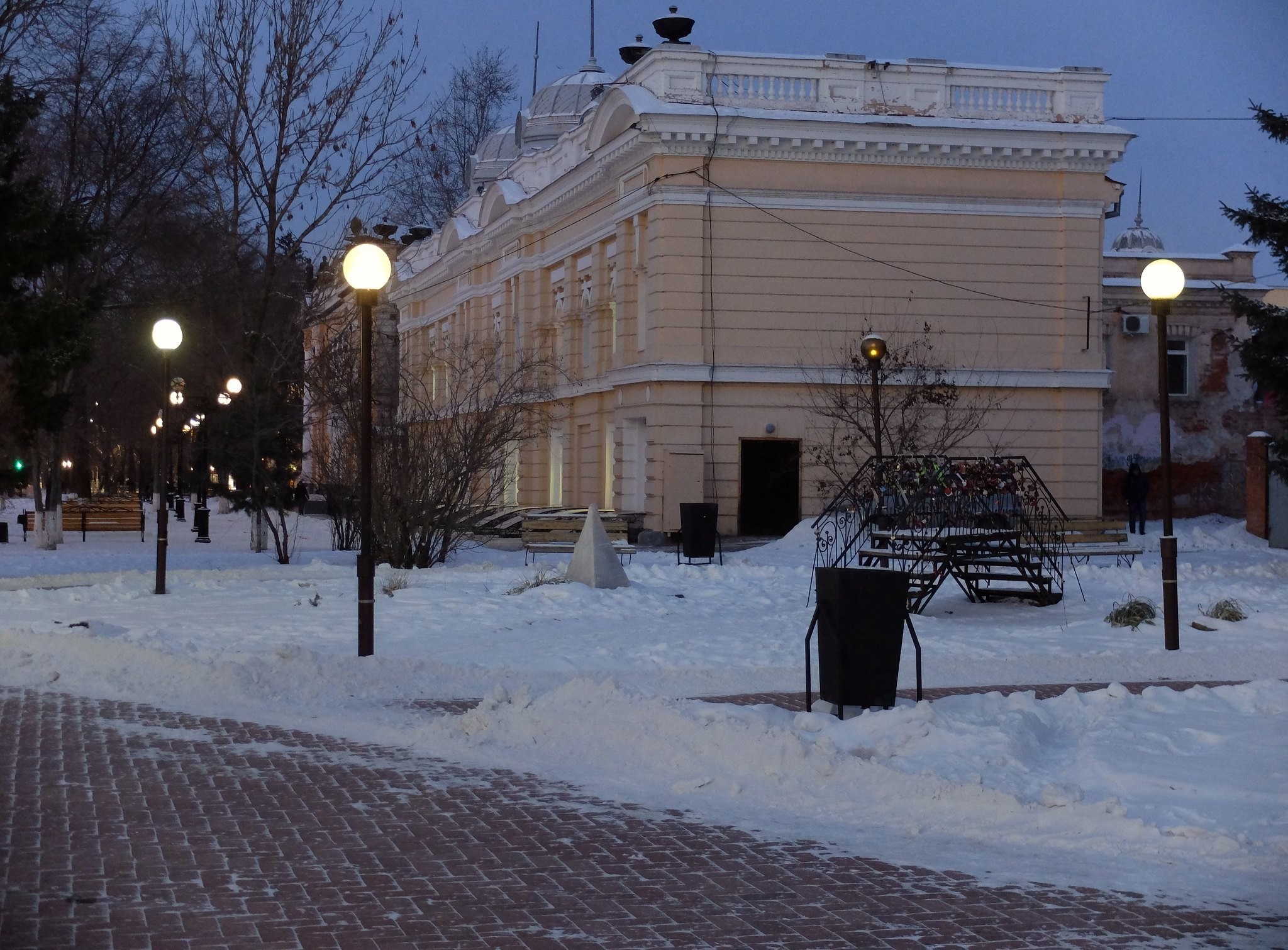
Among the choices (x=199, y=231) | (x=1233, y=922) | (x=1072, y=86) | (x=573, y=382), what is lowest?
(x=1233, y=922)

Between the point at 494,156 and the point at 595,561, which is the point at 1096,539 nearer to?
the point at 595,561

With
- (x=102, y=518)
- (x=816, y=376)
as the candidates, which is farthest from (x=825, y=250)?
(x=102, y=518)

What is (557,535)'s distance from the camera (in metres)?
27.1

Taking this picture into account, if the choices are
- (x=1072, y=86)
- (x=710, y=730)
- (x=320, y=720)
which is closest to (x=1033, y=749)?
(x=710, y=730)

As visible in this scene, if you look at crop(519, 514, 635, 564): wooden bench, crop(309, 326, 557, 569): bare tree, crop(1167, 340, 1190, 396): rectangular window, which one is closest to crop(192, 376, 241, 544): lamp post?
crop(309, 326, 557, 569): bare tree

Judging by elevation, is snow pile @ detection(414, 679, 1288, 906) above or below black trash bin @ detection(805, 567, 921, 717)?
below

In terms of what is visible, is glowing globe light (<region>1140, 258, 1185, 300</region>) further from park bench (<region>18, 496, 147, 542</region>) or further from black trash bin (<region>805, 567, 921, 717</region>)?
park bench (<region>18, 496, 147, 542</region>)

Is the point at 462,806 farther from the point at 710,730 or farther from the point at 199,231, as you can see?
the point at 199,231

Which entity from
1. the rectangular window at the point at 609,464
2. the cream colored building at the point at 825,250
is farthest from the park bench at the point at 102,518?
the cream colored building at the point at 825,250

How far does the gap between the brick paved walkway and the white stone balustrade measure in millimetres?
26991

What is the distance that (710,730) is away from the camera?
9.65m

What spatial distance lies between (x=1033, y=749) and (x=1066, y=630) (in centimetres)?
789

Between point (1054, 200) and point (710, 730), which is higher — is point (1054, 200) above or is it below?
above

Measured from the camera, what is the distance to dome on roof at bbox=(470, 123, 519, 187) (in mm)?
57531
